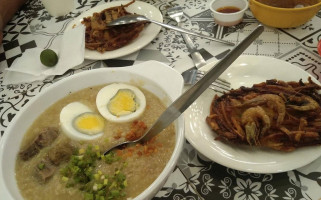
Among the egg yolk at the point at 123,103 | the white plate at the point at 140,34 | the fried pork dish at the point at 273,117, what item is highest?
the egg yolk at the point at 123,103

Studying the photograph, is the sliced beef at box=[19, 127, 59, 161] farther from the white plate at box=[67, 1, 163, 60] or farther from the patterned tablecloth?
the white plate at box=[67, 1, 163, 60]

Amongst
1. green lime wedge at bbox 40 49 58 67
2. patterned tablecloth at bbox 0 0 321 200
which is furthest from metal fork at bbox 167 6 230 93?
green lime wedge at bbox 40 49 58 67

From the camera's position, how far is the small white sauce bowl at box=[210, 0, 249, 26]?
5.86 ft

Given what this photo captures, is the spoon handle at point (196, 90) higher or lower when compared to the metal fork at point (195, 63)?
higher

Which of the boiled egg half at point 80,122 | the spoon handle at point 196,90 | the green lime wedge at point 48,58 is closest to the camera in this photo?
the spoon handle at point 196,90

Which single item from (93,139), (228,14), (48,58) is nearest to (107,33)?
(48,58)

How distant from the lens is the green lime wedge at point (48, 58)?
1.70m

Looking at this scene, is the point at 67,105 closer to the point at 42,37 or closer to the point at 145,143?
the point at 145,143

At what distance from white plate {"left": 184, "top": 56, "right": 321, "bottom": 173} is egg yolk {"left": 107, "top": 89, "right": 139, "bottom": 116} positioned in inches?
9.3

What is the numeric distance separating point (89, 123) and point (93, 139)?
79 millimetres

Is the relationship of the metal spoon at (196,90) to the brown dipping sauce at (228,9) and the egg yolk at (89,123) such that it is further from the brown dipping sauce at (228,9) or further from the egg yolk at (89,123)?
the brown dipping sauce at (228,9)

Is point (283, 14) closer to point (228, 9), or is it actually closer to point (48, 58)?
point (228, 9)

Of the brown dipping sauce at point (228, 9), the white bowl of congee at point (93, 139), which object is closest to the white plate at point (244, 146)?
the white bowl of congee at point (93, 139)

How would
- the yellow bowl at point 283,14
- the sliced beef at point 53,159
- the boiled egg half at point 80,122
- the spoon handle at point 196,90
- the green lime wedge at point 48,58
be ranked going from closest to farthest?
the spoon handle at point 196,90
the sliced beef at point 53,159
the boiled egg half at point 80,122
the yellow bowl at point 283,14
the green lime wedge at point 48,58
